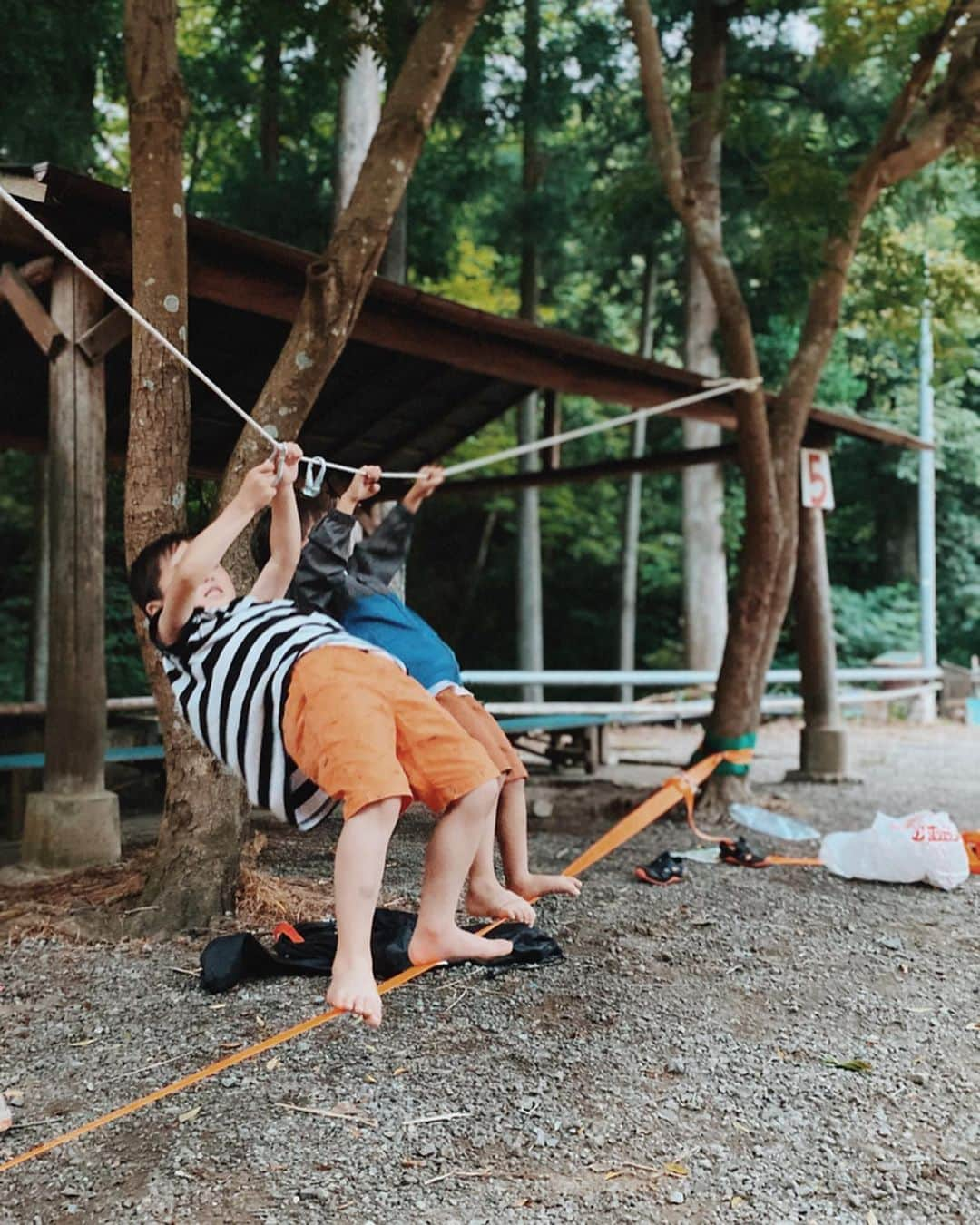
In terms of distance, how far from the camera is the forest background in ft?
24.6

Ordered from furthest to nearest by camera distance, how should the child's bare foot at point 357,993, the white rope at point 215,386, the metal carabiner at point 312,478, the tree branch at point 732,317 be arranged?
the tree branch at point 732,317, the metal carabiner at point 312,478, the white rope at point 215,386, the child's bare foot at point 357,993

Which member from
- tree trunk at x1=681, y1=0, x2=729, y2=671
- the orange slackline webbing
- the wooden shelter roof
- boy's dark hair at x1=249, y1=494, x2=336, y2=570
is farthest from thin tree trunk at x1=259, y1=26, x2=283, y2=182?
boy's dark hair at x1=249, y1=494, x2=336, y2=570

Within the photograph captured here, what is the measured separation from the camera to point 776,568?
241 inches

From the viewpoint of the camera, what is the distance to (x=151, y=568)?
2605 millimetres

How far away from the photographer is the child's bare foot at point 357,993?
7.35 feet

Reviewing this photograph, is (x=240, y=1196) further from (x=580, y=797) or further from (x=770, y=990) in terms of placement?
(x=580, y=797)

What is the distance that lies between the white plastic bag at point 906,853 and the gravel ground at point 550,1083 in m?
0.53

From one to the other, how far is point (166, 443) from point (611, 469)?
198 inches

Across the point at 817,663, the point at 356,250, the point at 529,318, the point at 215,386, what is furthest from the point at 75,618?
the point at 529,318

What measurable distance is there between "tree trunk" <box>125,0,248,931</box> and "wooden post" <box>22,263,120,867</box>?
0.86 meters

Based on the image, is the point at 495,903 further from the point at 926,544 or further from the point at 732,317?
the point at 926,544

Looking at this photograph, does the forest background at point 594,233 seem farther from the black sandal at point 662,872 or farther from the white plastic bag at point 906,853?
the black sandal at point 662,872

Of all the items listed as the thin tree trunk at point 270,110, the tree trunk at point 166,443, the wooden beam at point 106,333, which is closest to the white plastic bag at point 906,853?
the tree trunk at point 166,443

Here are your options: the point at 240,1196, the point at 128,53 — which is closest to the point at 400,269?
the point at 128,53
